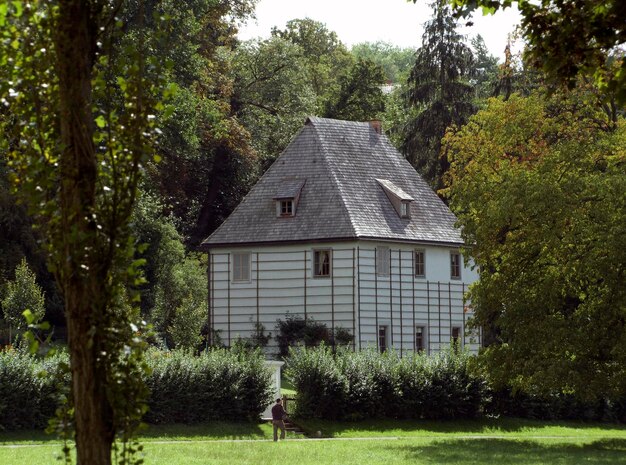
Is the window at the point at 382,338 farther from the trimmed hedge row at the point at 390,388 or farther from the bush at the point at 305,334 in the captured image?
the trimmed hedge row at the point at 390,388

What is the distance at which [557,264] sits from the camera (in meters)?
37.2

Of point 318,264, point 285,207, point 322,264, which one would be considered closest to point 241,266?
point 285,207

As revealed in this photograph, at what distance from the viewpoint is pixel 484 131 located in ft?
153

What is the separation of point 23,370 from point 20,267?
12232mm

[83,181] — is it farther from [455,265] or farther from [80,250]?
[455,265]

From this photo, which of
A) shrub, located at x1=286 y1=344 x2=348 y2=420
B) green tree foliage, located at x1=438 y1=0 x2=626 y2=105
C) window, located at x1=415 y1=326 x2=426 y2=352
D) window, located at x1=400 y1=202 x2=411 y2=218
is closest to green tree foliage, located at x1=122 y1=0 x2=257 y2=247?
window, located at x1=400 y1=202 x2=411 y2=218

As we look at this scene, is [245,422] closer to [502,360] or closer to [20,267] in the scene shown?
[502,360]

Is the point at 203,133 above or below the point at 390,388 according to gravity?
above

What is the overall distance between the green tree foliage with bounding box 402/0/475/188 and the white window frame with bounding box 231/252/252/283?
15217 mm

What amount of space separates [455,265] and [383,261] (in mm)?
5204

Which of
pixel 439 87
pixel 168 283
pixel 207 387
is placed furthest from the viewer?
pixel 439 87

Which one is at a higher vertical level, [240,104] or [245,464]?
[240,104]

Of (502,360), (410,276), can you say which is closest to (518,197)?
(502,360)

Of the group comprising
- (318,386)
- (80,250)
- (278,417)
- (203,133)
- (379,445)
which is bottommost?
(379,445)
